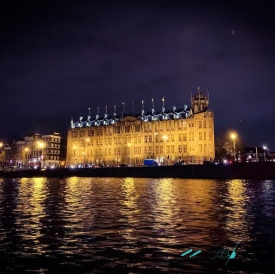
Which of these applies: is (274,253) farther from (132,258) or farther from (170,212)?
(170,212)

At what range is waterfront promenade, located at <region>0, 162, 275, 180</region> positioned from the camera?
287ft

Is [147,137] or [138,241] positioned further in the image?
→ [147,137]

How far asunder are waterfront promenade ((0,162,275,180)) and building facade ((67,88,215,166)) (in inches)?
1345

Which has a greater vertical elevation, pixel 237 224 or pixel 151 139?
pixel 151 139

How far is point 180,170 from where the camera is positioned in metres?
98.5

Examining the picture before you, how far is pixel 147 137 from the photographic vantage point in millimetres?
153000

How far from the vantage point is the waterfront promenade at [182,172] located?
87.6m

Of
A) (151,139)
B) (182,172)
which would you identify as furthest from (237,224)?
(151,139)

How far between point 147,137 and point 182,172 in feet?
185

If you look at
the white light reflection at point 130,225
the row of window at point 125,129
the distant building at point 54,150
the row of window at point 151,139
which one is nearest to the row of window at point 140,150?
the row of window at point 151,139

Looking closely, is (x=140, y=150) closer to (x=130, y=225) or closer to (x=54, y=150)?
(x=54, y=150)

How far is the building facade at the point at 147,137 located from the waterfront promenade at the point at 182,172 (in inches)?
1345

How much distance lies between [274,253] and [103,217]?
11.5m

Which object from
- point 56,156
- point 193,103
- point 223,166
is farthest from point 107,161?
point 223,166
